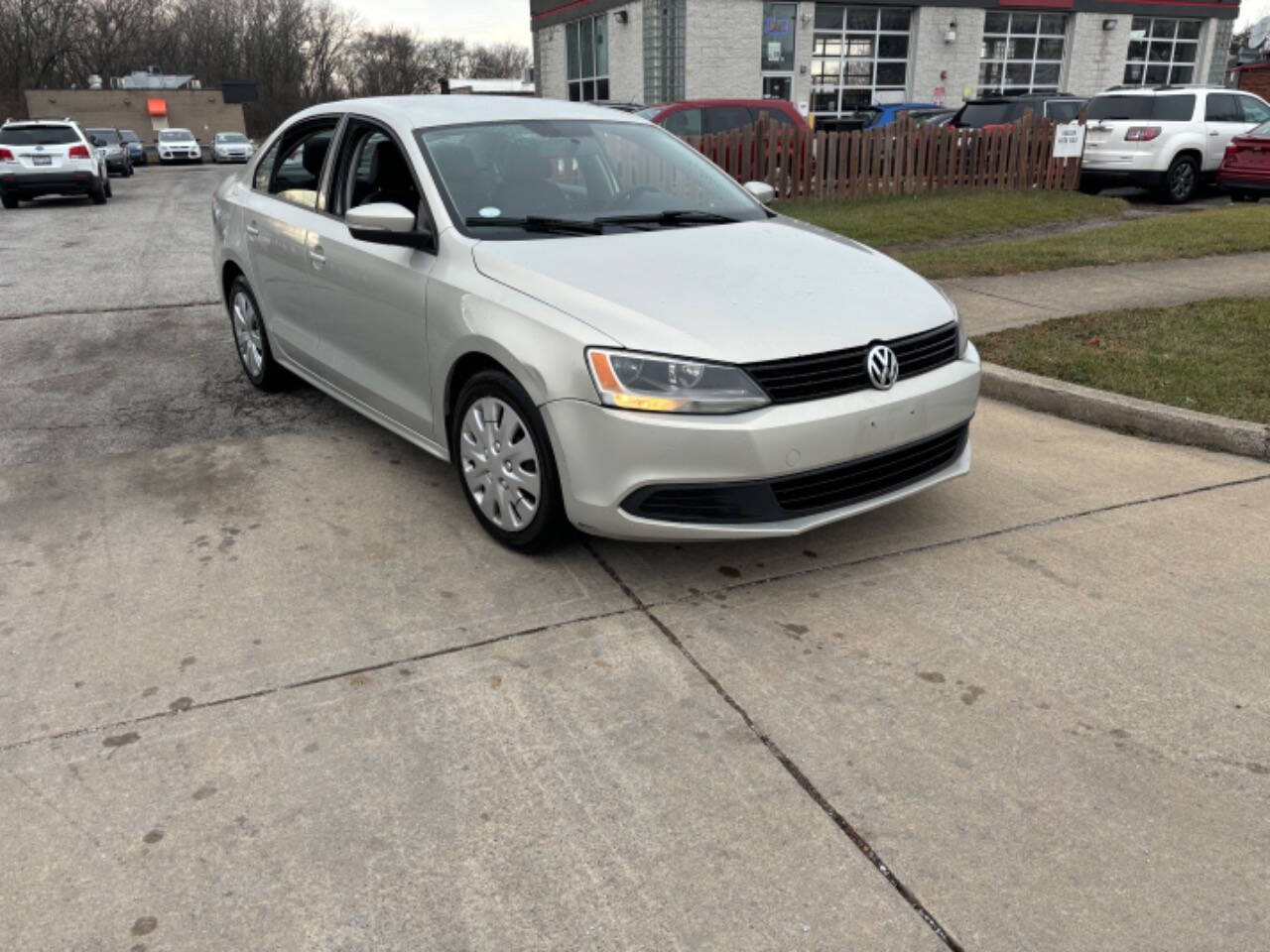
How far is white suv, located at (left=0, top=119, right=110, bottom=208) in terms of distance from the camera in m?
19.3

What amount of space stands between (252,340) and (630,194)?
8.77ft

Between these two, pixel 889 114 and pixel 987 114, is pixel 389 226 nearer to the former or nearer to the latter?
pixel 987 114

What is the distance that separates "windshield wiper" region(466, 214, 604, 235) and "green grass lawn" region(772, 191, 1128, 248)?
7668 mm

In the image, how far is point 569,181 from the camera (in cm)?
439

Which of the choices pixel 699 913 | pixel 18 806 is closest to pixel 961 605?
pixel 699 913

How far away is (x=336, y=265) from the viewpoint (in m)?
4.61

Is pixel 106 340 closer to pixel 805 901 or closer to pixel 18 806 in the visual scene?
pixel 18 806

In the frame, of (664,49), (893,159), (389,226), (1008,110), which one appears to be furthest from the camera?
(664,49)

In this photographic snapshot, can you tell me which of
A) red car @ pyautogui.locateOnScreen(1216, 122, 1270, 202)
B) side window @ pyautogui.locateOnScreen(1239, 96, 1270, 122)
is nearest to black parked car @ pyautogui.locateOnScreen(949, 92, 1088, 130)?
side window @ pyautogui.locateOnScreen(1239, 96, 1270, 122)

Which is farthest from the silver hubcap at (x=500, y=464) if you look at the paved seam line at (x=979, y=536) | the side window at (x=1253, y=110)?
the side window at (x=1253, y=110)

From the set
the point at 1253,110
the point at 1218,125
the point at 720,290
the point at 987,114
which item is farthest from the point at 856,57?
the point at 720,290

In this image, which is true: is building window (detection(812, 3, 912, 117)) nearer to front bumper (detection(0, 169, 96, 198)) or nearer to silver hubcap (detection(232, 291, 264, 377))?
front bumper (detection(0, 169, 96, 198))

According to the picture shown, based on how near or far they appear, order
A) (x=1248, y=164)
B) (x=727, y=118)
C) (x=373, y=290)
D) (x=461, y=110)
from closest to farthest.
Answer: (x=373, y=290) → (x=461, y=110) → (x=1248, y=164) → (x=727, y=118)

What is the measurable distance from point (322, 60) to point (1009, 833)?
92039 millimetres
